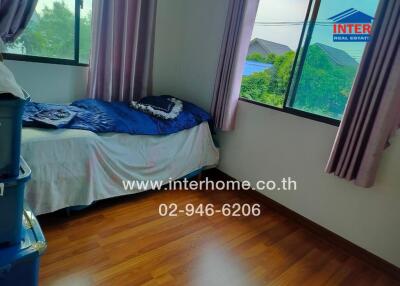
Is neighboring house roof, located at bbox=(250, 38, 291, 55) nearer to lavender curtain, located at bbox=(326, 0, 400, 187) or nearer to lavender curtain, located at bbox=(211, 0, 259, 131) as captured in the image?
lavender curtain, located at bbox=(211, 0, 259, 131)

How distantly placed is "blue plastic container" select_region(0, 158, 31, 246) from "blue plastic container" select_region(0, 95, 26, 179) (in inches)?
1.4

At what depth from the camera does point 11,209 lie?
1.01 metres

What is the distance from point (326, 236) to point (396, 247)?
1.46 ft

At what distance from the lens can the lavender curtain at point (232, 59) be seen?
2251 millimetres

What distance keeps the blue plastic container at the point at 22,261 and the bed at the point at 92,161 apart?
1.89 feet

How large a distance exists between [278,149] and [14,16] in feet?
7.49

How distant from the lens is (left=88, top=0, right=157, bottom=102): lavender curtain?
7.69ft

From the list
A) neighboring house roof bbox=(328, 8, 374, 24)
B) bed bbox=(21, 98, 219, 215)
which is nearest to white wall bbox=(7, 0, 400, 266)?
bed bbox=(21, 98, 219, 215)

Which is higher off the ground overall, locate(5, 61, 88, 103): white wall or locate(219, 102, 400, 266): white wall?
locate(5, 61, 88, 103): white wall

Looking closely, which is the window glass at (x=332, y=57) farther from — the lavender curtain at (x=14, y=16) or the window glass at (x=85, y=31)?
the lavender curtain at (x=14, y=16)

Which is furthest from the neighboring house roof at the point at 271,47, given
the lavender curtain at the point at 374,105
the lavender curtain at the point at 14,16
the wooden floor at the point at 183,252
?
the lavender curtain at the point at 14,16

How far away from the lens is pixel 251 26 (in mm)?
2287

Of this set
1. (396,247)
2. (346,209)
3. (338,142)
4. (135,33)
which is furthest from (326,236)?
(135,33)

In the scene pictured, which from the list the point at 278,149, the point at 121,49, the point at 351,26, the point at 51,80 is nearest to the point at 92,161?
the point at 51,80
